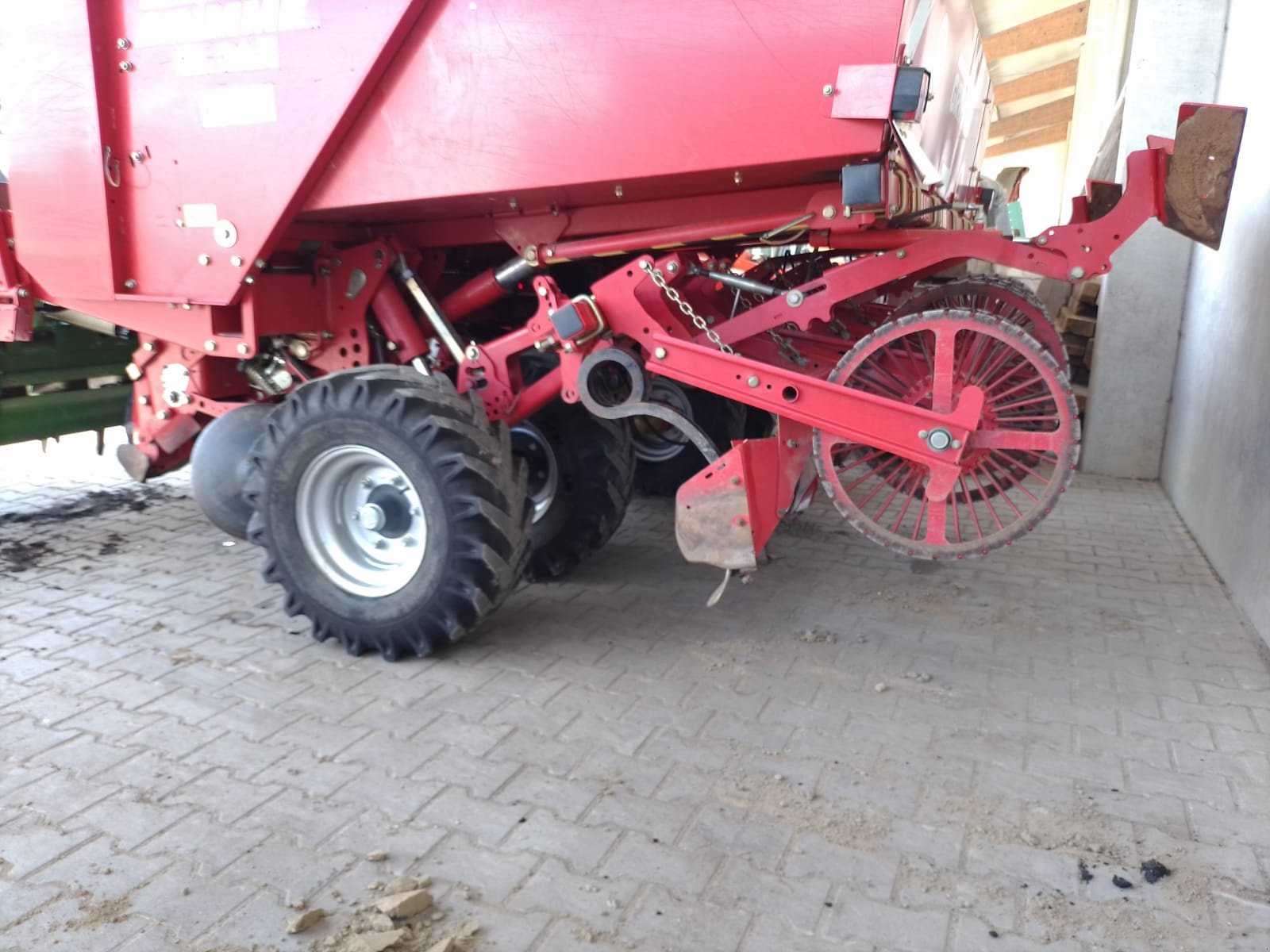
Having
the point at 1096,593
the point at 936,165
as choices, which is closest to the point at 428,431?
the point at 936,165

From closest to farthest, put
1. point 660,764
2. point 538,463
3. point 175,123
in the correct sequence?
point 660,764, point 175,123, point 538,463

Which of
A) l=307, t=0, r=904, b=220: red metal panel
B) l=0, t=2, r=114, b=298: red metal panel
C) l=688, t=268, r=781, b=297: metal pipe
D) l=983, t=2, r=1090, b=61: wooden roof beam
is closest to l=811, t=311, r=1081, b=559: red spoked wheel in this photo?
l=688, t=268, r=781, b=297: metal pipe

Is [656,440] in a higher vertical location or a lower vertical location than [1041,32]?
lower

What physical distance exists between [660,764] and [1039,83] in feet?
47.3

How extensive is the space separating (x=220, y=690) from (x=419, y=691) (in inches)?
26.2

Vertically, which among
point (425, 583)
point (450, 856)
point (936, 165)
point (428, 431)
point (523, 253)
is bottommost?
point (450, 856)

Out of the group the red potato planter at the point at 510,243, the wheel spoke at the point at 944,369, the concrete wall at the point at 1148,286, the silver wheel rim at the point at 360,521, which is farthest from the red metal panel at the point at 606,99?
the concrete wall at the point at 1148,286

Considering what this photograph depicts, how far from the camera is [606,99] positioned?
301 centimetres

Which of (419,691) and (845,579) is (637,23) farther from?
(845,579)

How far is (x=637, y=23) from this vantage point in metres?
2.92

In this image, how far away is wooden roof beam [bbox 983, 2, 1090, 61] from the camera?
1027 cm

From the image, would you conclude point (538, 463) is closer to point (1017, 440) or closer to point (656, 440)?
point (656, 440)

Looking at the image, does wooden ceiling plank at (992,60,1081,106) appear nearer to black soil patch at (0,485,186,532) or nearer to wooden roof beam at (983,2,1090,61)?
wooden roof beam at (983,2,1090,61)

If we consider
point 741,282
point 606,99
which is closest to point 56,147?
point 606,99
